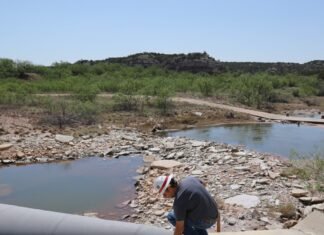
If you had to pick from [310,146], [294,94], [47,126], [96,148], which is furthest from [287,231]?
[294,94]

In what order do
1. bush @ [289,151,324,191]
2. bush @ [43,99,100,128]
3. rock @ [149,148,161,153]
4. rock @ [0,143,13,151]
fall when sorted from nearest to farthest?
bush @ [289,151,324,191]
rock @ [0,143,13,151]
rock @ [149,148,161,153]
bush @ [43,99,100,128]

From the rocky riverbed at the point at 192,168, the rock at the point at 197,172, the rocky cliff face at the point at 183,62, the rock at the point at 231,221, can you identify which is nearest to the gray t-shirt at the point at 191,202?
the rocky riverbed at the point at 192,168

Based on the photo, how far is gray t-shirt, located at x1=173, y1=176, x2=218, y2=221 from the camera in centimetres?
534

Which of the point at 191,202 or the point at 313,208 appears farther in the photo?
the point at 313,208

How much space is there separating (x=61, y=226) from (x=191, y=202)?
247cm

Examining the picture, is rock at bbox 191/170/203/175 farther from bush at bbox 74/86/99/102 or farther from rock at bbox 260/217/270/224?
bush at bbox 74/86/99/102

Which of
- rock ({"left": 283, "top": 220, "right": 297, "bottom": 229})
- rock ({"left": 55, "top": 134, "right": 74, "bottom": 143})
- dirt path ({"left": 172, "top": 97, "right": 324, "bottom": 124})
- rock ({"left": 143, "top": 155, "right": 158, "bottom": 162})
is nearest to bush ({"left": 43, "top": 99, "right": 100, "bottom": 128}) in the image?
rock ({"left": 55, "top": 134, "right": 74, "bottom": 143})

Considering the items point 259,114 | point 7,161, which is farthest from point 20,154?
point 259,114

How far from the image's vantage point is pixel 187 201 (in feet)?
17.6

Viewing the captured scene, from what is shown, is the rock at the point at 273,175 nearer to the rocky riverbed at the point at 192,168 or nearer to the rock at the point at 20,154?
the rocky riverbed at the point at 192,168

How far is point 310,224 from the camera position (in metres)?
8.48

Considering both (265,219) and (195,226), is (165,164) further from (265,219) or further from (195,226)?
(195,226)

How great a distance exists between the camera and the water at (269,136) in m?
20.9

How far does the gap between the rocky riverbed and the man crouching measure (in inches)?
145
